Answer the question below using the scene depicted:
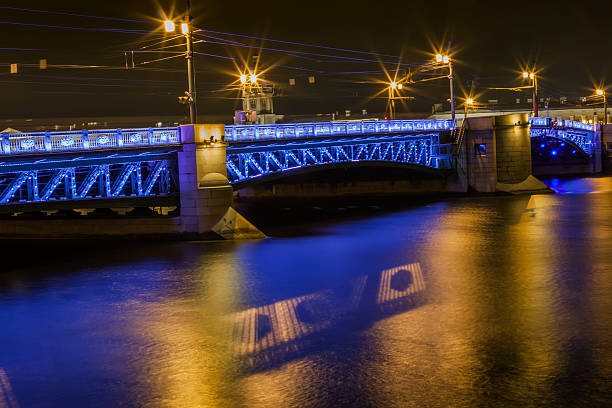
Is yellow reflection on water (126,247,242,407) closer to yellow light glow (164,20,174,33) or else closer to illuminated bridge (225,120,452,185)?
yellow light glow (164,20,174,33)

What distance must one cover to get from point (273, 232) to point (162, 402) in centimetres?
2283

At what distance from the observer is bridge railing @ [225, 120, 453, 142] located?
3372cm

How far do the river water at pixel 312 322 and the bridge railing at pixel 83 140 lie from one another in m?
4.03

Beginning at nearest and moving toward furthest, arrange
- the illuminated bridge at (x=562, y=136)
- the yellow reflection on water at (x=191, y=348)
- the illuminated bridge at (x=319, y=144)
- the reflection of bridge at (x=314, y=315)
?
the yellow reflection on water at (x=191, y=348) < the reflection of bridge at (x=314, y=315) < the illuminated bridge at (x=319, y=144) < the illuminated bridge at (x=562, y=136)

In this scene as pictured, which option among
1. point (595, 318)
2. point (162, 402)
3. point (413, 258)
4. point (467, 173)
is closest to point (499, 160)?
point (467, 173)

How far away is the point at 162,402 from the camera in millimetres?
11914

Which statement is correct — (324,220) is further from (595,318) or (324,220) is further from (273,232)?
(595,318)

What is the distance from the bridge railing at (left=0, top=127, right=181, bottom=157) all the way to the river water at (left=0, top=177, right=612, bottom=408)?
4029 mm

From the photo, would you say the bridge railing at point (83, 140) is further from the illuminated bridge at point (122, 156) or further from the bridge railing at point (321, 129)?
the bridge railing at point (321, 129)

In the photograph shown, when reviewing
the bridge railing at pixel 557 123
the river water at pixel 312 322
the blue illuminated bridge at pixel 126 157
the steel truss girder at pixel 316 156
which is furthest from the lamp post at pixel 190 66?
the bridge railing at pixel 557 123

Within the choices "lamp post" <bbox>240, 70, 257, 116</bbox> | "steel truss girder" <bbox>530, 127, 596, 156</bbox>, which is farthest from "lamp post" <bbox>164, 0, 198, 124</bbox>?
"steel truss girder" <bbox>530, 127, 596, 156</bbox>

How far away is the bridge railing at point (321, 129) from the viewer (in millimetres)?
33719

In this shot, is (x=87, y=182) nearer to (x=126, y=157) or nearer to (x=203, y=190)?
(x=126, y=157)

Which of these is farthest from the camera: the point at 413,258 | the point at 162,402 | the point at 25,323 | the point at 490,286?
the point at 413,258
